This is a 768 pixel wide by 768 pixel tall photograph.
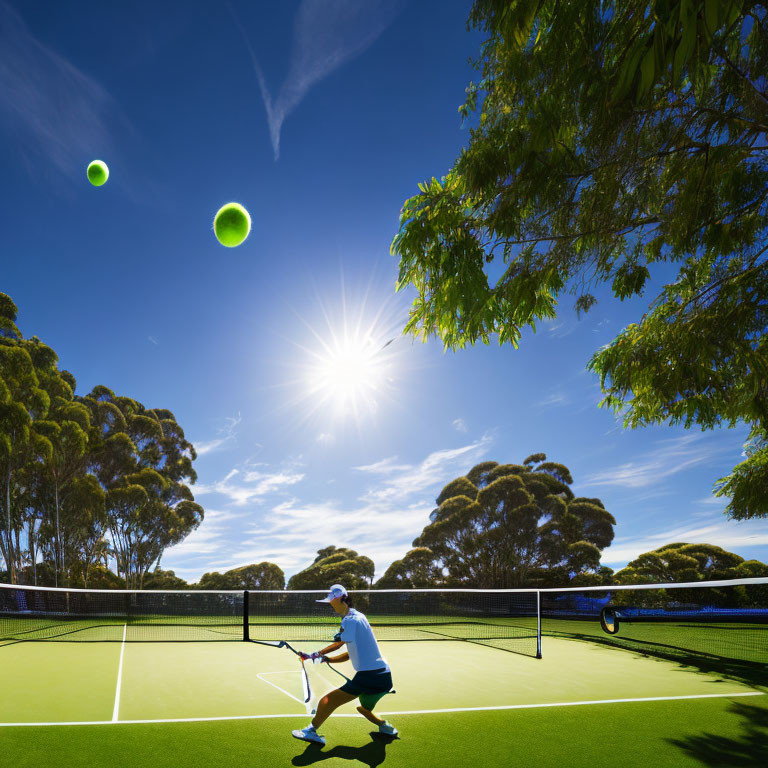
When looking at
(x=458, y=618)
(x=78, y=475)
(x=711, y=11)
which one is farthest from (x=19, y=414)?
(x=711, y=11)

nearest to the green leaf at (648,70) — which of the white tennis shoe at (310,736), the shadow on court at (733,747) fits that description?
the shadow on court at (733,747)

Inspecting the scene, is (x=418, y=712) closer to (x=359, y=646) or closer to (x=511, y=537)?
(x=359, y=646)

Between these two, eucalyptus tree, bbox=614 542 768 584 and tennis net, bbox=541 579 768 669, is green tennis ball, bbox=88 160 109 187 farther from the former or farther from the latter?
eucalyptus tree, bbox=614 542 768 584

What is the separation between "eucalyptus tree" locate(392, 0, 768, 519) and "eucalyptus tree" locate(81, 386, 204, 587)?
32615mm

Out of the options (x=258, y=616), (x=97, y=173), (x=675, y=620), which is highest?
(x=97, y=173)

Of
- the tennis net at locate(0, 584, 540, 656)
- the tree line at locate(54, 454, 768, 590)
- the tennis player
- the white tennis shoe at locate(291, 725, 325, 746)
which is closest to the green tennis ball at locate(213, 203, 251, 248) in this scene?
the tennis player

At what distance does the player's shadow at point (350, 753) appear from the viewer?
18.0ft

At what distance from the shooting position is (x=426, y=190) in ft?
27.9

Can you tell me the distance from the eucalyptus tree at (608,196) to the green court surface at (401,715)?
5307mm

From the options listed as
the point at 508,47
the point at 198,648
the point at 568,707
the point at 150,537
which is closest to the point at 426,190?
the point at 508,47

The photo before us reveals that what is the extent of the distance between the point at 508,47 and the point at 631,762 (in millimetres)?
7150

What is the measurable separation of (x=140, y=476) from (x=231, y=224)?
107ft

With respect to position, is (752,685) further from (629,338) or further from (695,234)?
(695,234)

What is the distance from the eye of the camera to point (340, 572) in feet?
114
